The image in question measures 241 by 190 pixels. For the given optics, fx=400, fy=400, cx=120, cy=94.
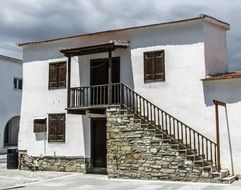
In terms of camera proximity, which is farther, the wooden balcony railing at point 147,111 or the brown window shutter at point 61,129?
the brown window shutter at point 61,129

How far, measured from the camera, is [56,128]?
1786 centimetres

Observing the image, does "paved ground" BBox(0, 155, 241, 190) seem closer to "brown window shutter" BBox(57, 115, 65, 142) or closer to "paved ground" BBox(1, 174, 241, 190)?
"paved ground" BBox(1, 174, 241, 190)

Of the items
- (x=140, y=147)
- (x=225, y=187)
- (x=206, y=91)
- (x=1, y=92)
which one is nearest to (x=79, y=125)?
(x=140, y=147)

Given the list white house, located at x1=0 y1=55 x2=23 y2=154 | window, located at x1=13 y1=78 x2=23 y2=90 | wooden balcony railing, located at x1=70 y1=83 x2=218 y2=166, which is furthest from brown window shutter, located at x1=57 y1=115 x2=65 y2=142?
window, located at x1=13 y1=78 x2=23 y2=90

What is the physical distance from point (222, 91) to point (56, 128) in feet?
25.0

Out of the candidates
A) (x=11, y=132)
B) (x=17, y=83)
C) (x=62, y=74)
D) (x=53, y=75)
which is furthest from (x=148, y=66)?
(x=11, y=132)

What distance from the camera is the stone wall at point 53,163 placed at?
17.0 meters

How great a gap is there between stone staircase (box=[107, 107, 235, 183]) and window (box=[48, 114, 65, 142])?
10.9ft

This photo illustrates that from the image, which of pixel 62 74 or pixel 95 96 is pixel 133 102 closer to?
pixel 95 96

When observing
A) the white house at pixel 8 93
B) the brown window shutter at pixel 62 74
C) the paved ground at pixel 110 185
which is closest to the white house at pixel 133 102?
the brown window shutter at pixel 62 74

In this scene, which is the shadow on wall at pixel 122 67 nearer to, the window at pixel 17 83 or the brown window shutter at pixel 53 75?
the brown window shutter at pixel 53 75

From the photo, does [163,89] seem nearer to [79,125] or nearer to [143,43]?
[143,43]

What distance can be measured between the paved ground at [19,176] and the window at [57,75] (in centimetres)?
393

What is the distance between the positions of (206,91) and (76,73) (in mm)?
6002
